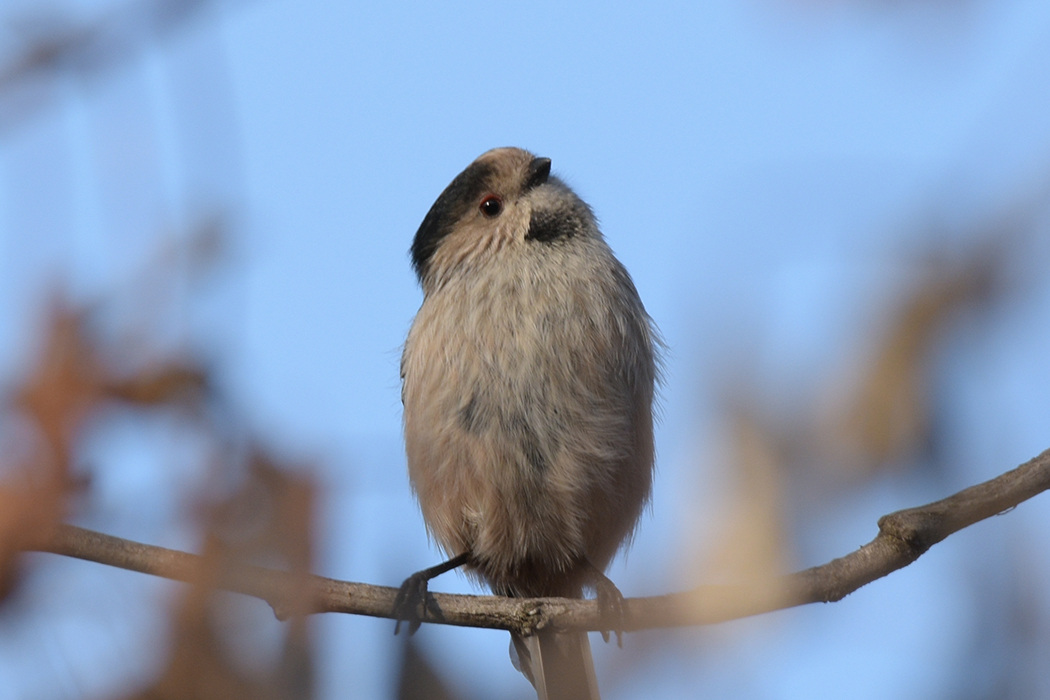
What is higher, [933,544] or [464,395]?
[464,395]

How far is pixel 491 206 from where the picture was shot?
4.89m

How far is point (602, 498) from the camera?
14.1 ft

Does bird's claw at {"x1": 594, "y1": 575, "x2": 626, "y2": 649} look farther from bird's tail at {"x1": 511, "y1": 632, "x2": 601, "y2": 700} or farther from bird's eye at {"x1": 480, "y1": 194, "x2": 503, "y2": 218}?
bird's eye at {"x1": 480, "y1": 194, "x2": 503, "y2": 218}

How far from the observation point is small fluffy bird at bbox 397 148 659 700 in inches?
165

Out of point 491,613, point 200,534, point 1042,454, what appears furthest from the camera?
point 491,613

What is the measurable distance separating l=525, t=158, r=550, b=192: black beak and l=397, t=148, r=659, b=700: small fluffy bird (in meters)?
0.24

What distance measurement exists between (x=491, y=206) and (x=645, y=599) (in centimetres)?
216

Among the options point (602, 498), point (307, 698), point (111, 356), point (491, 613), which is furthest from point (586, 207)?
point (307, 698)

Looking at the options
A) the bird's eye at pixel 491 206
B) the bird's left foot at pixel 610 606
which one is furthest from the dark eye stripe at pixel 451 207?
the bird's left foot at pixel 610 606

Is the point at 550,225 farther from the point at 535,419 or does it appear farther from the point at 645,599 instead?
the point at 645,599

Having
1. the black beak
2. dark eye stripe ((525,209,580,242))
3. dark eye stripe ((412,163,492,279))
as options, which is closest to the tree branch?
dark eye stripe ((525,209,580,242))

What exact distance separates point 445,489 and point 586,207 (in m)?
1.51

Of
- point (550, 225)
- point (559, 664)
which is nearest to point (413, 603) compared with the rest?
point (559, 664)

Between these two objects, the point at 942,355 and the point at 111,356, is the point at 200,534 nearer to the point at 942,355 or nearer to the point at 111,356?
the point at 111,356
